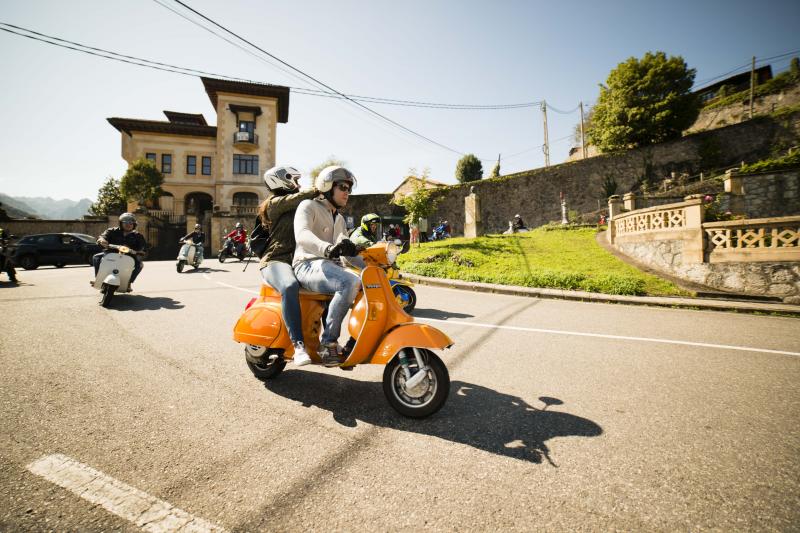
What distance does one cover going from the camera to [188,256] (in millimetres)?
13250

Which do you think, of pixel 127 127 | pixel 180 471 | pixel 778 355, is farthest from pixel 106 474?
pixel 127 127

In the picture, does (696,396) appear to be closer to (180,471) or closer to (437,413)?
(437,413)

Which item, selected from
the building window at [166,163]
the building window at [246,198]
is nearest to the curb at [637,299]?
the building window at [246,198]

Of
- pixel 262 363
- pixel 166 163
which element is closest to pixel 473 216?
pixel 262 363

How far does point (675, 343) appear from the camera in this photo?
4754mm

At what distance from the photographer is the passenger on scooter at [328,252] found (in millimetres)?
2812

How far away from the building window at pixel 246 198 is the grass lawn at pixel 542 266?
2884 centimetres

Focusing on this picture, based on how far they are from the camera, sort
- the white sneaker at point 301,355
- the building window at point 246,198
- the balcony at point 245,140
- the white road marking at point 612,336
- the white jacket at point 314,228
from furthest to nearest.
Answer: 1. the building window at point 246,198
2. the balcony at point 245,140
3. the white road marking at point 612,336
4. the white jacket at point 314,228
5. the white sneaker at point 301,355

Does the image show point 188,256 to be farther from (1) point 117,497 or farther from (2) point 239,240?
(1) point 117,497

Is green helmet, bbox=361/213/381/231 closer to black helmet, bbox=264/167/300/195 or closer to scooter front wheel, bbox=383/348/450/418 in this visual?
black helmet, bbox=264/167/300/195

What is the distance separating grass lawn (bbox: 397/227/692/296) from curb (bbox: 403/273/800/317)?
580mm

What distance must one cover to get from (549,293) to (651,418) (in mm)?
6649

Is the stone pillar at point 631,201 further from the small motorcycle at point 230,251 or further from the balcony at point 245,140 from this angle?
the balcony at point 245,140

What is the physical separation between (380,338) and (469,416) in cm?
93
